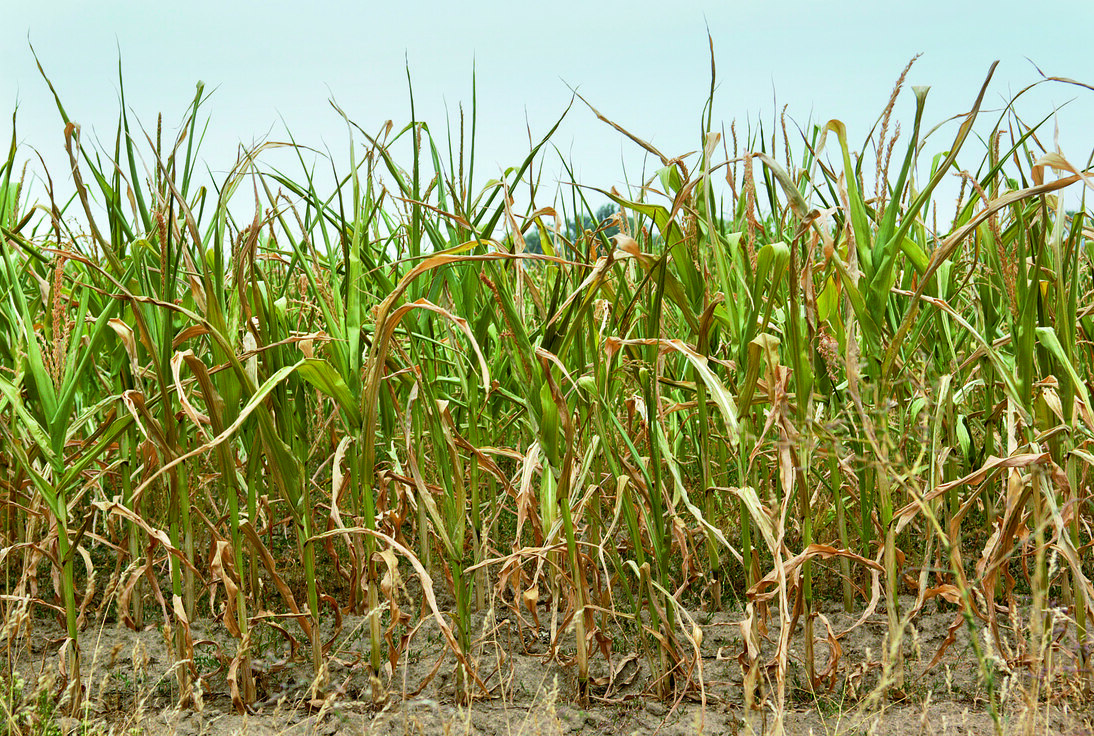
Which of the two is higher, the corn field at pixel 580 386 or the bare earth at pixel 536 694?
the corn field at pixel 580 386

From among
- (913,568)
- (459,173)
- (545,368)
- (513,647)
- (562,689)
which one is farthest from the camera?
(913,568)

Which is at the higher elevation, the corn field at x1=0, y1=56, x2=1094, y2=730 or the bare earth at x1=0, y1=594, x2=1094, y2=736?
the corn field at x1=0, y1=56, x2=1094, y2=730

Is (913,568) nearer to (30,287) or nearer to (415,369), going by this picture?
(415,369)

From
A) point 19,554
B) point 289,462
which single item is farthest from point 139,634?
point 289,462

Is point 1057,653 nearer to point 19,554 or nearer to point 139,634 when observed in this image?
point 139,634

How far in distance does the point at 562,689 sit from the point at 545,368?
27.4 inches

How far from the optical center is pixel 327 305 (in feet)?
4.39

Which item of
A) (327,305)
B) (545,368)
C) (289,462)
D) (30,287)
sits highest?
(30,287)

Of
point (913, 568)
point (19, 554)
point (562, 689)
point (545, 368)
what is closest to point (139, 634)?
point (19, 554)

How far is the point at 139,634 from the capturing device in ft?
5.95

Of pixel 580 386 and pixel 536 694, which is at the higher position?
pixel 580 386

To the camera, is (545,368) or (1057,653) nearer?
(545,368)

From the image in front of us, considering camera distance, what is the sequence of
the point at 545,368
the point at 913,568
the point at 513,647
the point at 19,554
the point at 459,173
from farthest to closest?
the point at 19,554 < the point at 913,568 < the point at 513,647 < the point at 459,173 < the point at 545,368

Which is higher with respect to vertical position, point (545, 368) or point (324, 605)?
point (545, 368)
